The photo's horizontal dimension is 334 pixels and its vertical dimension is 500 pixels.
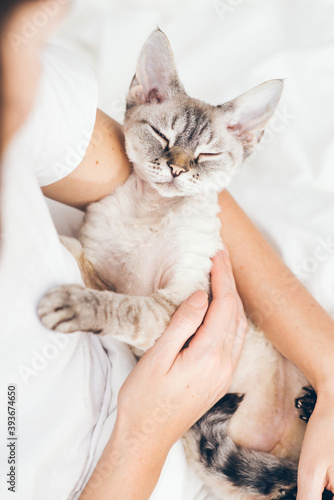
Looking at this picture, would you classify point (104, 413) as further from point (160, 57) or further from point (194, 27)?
point (194, 27)

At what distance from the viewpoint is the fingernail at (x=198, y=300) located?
1.03 m

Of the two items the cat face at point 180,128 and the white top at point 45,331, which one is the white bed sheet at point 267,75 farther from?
the white top at point 45,331

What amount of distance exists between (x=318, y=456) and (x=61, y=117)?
1.06 m

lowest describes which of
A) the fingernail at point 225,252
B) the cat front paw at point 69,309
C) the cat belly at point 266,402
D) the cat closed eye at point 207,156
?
the cat belly at point 266,402

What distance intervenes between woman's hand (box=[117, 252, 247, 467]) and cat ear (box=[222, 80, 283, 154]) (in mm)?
568

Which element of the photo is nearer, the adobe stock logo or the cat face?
the adobe stock logo

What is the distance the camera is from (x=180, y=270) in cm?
113

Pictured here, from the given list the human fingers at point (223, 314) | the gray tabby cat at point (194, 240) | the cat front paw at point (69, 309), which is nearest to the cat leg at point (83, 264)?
the gray tabby cat at point (194, 240)

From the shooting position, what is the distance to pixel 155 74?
48.7 inches

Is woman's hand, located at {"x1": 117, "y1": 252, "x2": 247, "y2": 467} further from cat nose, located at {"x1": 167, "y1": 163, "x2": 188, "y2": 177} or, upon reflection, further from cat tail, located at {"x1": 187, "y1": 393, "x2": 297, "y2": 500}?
cat nose, located at {"x1": 167, "y1": 163, "x2": 188, "y2": 177}

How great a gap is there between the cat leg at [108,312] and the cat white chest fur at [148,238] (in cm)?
12

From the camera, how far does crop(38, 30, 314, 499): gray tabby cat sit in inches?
45.1

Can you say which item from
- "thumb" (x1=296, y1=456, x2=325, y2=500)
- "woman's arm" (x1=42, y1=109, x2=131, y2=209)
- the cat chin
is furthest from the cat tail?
"woman's arm" (x1=42, y1=109, x2=131, y2=209)

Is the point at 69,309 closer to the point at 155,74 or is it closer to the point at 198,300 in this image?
the point at 198,300
